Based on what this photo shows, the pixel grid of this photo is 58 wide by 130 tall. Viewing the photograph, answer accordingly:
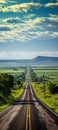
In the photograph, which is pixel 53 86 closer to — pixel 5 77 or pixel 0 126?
pixel 5 77

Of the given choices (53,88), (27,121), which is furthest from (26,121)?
(53,88)

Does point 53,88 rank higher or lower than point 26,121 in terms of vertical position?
higher

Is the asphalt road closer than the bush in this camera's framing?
Yes

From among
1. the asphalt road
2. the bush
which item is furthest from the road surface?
the bush

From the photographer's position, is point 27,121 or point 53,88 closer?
point 27,121

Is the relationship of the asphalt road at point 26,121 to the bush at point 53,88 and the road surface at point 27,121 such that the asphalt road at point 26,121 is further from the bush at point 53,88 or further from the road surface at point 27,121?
the bush at point 53,88

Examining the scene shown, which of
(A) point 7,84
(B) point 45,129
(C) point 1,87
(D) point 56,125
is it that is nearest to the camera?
(B) point 45,129

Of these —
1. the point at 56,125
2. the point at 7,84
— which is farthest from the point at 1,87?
the point at 56,125

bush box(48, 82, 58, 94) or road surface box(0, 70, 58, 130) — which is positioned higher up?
bush box(48, 82, 58, 94)

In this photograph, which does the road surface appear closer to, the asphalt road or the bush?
the asphalt road

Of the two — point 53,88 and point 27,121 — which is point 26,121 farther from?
point 53,88

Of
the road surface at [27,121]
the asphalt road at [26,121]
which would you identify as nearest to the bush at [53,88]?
the road surface at [27,121]
